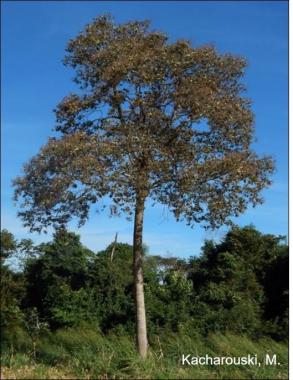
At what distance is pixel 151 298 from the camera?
12859mm

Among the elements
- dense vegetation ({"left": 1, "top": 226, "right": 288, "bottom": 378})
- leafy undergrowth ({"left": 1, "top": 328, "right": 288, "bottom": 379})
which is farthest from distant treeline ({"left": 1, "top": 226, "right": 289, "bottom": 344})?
leafy undergrowth ({"left": 1, "top": 328, "right": 288, "bottom": 379})

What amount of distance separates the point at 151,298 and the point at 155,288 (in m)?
0.45

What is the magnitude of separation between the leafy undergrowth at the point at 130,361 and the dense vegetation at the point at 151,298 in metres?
0.06

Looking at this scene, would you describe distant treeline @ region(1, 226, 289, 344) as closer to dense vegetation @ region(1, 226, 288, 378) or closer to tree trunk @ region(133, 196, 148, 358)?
dense vegetation @ region(1, 226, 288, 378)

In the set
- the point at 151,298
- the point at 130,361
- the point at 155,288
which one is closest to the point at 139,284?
the point at 130,361

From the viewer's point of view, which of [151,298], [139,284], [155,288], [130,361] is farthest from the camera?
[155,288]

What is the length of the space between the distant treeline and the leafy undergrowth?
2039 millimetres

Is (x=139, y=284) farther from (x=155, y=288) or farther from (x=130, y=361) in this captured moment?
(x=155, y=288)

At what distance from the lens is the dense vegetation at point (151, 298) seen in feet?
34.0

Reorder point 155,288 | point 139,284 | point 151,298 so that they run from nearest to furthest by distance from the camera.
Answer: point 139,284
point 151,298
point 155,288

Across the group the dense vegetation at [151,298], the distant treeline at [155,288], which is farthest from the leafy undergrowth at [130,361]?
the distant treeline at [155,288]

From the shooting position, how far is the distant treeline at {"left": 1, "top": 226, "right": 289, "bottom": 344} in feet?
39.3

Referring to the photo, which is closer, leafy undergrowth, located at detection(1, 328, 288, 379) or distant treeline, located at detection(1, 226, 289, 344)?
leafy undergrowth, located at detection(1, 328, 288, 379)

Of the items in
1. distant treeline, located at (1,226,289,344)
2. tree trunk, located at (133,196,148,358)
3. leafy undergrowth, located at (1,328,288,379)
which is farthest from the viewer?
distant treeline, located at (1,226,289,344)
